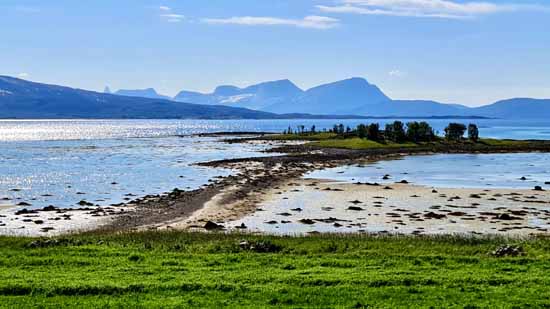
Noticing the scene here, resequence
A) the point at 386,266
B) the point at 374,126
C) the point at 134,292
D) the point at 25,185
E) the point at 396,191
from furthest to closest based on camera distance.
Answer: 1. the point at 374,126
2. the point at 25,185
3. the point at 396,191
4. the point at 386,266
5. the point at 134,292

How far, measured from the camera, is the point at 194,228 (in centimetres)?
4125

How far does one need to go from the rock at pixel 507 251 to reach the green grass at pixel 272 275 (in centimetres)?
→ 45

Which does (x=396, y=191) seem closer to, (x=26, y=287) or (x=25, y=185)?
(x=25, y=185)

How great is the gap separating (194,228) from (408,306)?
25.7 metres

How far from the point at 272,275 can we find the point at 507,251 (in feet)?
37.2

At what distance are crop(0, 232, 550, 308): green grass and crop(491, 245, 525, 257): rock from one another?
447 millimetres

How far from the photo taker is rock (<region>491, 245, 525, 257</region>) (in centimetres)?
2583

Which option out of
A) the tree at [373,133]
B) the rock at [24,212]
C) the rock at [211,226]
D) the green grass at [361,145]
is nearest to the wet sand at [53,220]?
the rock at [24,212]

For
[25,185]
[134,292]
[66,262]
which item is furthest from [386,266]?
[25,185]

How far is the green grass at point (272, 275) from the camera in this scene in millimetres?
18078

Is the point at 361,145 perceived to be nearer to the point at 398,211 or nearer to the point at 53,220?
the point at 398,211

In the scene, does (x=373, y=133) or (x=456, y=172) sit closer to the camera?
(x=456, y=172)

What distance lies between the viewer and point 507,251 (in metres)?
26.0

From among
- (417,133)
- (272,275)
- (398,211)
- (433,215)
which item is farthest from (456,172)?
(272,275)
